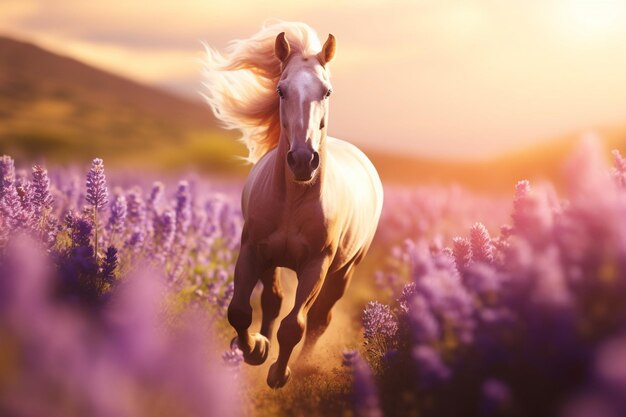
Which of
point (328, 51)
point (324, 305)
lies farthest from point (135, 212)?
point (328, 51)

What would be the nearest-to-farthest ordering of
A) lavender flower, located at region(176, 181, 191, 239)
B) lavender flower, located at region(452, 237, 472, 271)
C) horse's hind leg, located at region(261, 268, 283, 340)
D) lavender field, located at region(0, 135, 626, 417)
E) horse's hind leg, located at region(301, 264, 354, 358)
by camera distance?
lavender field, located at region(0, 135, 626, 417) → lavender flower, located at region(452, 237, 472, 271) → horse's hind leg, located at region(261, 268, 283, 340) → horse's hind leg, located at region(301, 264, 354, 358) → lavender flower, located at region(176, 181, 191, 239)

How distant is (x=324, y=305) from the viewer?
6.23 meters

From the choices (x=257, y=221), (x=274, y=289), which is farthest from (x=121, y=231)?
(x=257, y=221)

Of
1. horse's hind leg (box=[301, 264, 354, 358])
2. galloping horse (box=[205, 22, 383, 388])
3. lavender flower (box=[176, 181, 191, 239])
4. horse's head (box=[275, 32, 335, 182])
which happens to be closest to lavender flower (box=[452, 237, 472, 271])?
galloping horse (box=[205, 22, 383, 388])

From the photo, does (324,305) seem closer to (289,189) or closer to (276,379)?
(276,379)

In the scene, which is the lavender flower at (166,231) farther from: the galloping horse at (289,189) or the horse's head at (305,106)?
the horse's head at (305,106)

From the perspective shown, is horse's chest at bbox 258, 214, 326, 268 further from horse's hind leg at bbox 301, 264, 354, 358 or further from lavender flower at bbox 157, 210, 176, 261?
lavender flower at bbox 157, 210, 176, 261

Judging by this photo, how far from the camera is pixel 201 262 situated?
808cm

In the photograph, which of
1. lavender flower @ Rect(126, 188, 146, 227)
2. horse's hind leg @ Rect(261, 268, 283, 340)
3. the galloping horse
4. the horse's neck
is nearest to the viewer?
the galloping horse

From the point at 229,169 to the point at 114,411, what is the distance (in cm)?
4000

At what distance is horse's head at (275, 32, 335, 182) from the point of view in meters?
4.25

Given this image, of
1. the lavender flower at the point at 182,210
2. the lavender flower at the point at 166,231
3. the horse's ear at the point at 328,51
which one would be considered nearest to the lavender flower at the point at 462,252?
the horse's ear at the point at 328,51

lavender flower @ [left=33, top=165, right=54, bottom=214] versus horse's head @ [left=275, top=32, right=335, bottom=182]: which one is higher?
horse's head @ [left=275, top=32, right=335, bottom=182]

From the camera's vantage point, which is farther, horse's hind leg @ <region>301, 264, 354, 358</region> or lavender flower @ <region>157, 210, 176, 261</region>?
lavender flower @ <region>157, 210, 176, 261</region>
